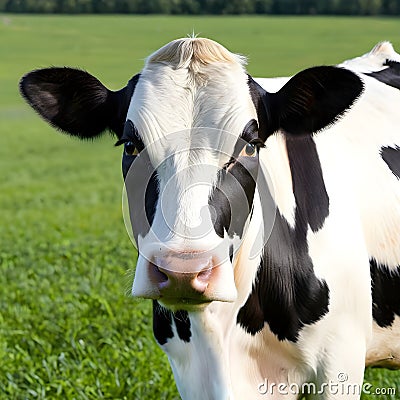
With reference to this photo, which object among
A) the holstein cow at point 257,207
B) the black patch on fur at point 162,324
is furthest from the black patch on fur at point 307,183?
the black patch on fur at point 162,324

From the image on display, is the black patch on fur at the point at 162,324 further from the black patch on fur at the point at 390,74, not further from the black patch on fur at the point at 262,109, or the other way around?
the black patch on fur at the point at 390,74

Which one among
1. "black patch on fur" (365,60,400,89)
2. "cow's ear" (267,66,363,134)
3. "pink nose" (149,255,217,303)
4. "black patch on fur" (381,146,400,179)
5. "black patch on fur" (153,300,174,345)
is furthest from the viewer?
"black patch on fur" (365,60,400,89)

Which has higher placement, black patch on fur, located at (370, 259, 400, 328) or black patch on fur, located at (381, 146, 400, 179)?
black patch on fur, located at (381, 146, 400, 179)

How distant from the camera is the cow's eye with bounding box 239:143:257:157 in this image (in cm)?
289

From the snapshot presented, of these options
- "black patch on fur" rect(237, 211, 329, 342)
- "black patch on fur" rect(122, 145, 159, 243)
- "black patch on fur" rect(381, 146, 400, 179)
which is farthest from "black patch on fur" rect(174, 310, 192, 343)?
"black patch on fur" rect(381, 146, 400, 179)

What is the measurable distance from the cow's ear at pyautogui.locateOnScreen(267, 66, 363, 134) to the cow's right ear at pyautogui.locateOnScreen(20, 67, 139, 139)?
1.93 feet

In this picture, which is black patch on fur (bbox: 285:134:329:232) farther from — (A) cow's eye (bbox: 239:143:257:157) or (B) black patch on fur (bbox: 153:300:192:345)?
(B) black patch on fur (bbox: 153:300:192:345)

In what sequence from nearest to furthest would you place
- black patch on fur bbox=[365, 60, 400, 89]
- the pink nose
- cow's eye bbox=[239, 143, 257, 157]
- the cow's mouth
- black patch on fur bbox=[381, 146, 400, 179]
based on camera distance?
the pink nose → the cow's mouth → cow's eye bbox=[239, 143, 257, 157] → black patch on fur bbox=[381, 146, 400, 179] → black patch on fur bbox=[365, 60, 400, 89]

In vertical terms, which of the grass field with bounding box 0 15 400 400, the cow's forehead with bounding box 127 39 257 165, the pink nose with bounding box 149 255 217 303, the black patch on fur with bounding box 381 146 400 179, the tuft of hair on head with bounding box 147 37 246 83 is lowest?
the grass field with bounding box 0 15 400 400

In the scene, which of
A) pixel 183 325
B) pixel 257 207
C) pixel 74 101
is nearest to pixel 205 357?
pixel 183 325

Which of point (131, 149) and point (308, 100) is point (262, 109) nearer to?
point (308, 100)

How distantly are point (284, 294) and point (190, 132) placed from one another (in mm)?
793

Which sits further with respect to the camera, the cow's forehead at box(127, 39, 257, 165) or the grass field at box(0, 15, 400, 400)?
the grass field at box(0, 15, 400, 400)

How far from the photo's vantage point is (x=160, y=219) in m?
2.70
